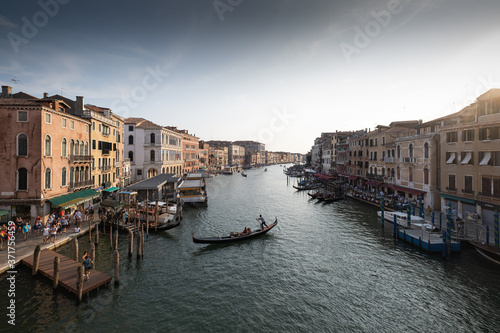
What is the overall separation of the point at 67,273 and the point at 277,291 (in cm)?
1303

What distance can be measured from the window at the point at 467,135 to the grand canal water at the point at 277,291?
12.2 meters

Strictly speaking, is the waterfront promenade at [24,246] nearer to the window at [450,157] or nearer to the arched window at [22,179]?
the arched window at [22,179]

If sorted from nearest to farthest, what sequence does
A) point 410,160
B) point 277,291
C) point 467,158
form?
point 277,291, point 467,158, point 410,160

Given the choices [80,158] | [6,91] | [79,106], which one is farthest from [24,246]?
[6,91]

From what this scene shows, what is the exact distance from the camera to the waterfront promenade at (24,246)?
1630 cm

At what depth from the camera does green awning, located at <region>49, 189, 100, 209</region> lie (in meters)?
23.2

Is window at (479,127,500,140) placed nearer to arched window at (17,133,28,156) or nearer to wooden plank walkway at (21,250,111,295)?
wooden plank walkway at (21,250,111,295)

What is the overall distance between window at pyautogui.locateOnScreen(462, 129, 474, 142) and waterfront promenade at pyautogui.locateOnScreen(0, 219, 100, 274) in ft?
125

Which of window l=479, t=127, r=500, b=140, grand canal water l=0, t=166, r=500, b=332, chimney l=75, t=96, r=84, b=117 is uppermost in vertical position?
chimney l=75, t=96, r=84, b=117

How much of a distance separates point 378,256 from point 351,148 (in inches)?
1663

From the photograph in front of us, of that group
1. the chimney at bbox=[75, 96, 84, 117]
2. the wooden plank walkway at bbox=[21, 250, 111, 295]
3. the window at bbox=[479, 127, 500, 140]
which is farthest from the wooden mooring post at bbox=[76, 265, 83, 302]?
the window at bbox=[479, 127, 500, 140]

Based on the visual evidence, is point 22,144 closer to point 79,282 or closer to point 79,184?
point 79,184

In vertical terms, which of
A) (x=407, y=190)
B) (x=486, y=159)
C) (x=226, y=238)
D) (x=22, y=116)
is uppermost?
(x=22, y=116)

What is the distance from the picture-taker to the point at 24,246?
1855cm
